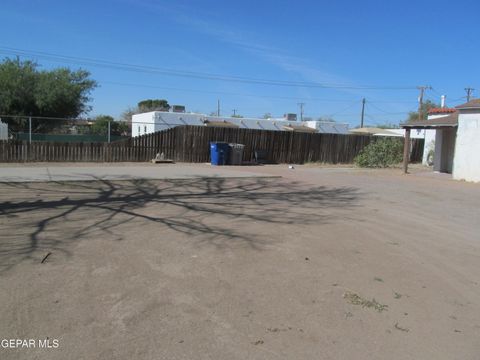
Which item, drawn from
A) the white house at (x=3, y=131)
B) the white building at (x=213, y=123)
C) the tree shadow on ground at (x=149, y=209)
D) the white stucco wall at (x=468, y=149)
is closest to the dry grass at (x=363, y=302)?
the tree shadow on ground at (x=149, y=209)

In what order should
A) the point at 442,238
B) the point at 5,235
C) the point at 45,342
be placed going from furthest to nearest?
the point at 442,238 → the point at 5,235 → the point at 45,342

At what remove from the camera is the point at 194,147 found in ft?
76.4

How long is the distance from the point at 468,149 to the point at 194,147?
487 inches

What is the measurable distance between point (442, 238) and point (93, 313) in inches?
232

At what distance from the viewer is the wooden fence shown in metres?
19.6

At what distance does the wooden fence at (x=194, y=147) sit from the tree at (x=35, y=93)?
1129 centimetres

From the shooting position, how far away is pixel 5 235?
6535mm

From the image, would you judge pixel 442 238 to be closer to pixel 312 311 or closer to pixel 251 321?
pixel 312 311

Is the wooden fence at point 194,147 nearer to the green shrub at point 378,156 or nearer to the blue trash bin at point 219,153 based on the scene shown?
the blue trash bin at point 219,153

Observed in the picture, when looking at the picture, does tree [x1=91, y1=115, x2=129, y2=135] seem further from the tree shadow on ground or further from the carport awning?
the tree shadow on ground

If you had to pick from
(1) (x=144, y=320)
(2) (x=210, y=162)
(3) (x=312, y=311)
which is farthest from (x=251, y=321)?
(2) (x=210, y=162)

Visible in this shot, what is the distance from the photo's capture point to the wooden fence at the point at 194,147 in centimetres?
1956

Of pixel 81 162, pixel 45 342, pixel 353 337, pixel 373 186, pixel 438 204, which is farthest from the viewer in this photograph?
pixel 81 162

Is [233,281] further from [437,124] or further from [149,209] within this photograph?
[437,124]
